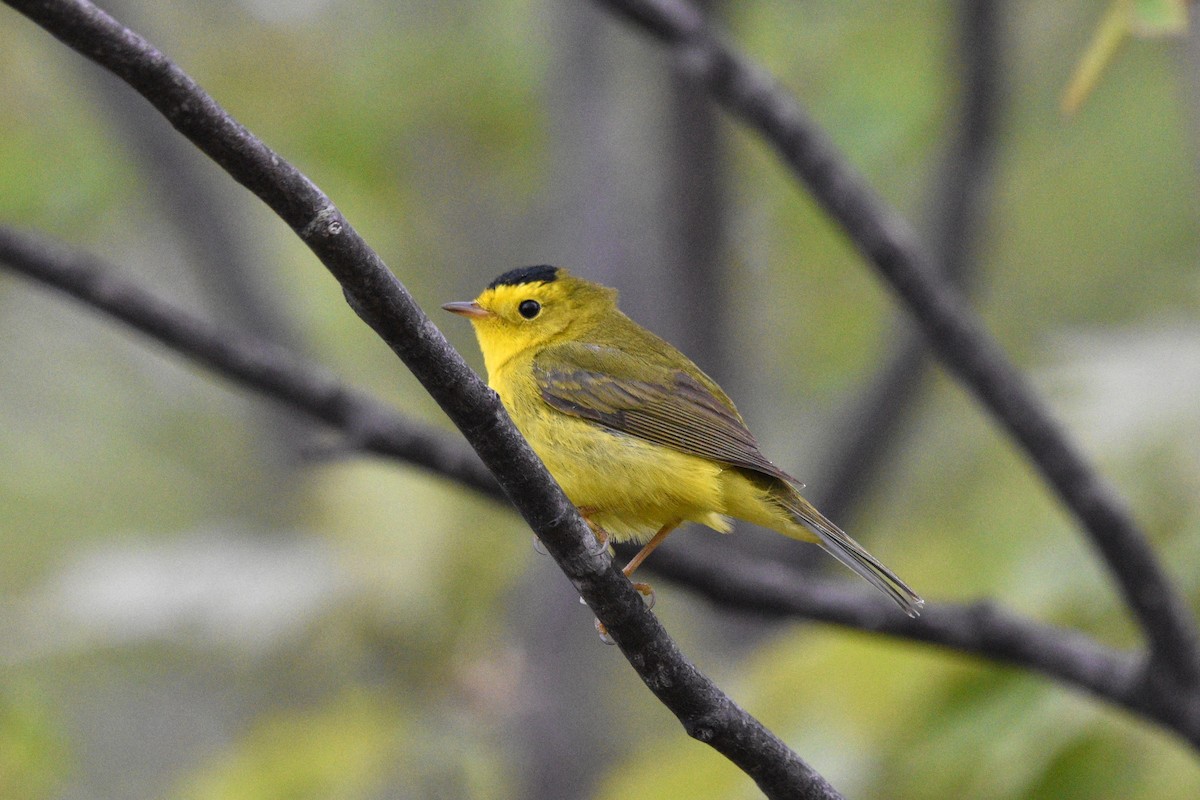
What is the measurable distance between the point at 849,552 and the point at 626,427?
2.41ft

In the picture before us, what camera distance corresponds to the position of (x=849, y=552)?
376cm

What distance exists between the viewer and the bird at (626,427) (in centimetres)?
374

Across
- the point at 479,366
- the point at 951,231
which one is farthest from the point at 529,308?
the point at 951,231

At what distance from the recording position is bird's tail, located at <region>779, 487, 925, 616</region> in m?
3.64

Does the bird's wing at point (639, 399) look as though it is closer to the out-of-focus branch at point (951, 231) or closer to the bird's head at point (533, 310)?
the bird's head at point (533, 310)

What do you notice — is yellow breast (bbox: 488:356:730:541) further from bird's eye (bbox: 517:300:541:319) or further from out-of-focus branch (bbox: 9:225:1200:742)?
out-of-focus branch (bbox: 9:225:1200:742)

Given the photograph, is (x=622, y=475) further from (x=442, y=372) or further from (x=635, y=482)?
(x=442, y=372)

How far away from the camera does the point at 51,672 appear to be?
20.4 ft

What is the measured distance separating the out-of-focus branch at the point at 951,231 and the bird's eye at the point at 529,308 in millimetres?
2465

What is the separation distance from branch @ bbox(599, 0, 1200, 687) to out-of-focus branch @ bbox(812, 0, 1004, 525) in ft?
4.87

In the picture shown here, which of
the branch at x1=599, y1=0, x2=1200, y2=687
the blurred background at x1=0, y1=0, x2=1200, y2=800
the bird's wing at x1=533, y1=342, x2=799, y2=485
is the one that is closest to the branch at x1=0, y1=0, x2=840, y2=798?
the bird's wing at x1=533, y1=342, x2=799, y2=485

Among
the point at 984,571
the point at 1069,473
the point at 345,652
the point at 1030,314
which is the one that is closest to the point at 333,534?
the point at 345,652

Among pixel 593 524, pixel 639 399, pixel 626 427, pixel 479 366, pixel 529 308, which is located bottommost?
pixel 593 524

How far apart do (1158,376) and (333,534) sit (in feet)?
11.5
